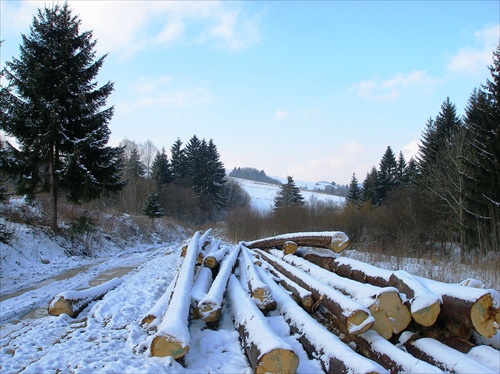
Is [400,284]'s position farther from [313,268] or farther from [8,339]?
[8,339]

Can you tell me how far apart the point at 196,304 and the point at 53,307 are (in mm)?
2439

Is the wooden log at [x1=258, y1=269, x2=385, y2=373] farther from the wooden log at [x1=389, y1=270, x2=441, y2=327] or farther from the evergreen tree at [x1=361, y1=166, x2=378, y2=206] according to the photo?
the evergreen tree at [x1=361, y1=166, x2=378, y2=206]

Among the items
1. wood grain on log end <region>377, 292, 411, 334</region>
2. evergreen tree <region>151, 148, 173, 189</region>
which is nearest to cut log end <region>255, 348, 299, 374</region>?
wood grain on log end <region>377, 292, 411, 334</region>

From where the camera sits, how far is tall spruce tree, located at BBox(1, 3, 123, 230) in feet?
47.6

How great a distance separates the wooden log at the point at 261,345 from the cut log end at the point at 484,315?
6.38ft

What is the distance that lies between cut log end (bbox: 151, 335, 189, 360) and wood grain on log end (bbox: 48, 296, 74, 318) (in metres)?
2.64

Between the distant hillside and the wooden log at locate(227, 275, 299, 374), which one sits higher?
the distant hillside

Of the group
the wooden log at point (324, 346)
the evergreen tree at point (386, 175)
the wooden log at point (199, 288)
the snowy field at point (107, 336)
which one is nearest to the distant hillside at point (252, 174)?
the evergreen tree at point (386, 175)

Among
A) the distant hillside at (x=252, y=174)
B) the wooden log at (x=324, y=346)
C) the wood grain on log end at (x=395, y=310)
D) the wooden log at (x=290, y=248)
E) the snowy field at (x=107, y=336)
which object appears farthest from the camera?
the distant hillside at (x=252, y=174)

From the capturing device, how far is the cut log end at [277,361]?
3152 millimetres

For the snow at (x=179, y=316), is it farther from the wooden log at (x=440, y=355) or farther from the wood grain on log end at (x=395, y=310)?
the wooden log at (x=440, y=355)

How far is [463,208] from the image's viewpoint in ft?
60.9

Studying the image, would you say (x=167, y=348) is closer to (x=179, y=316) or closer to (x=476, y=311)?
(x=179, y=316)

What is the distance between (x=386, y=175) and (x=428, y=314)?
142 ft
